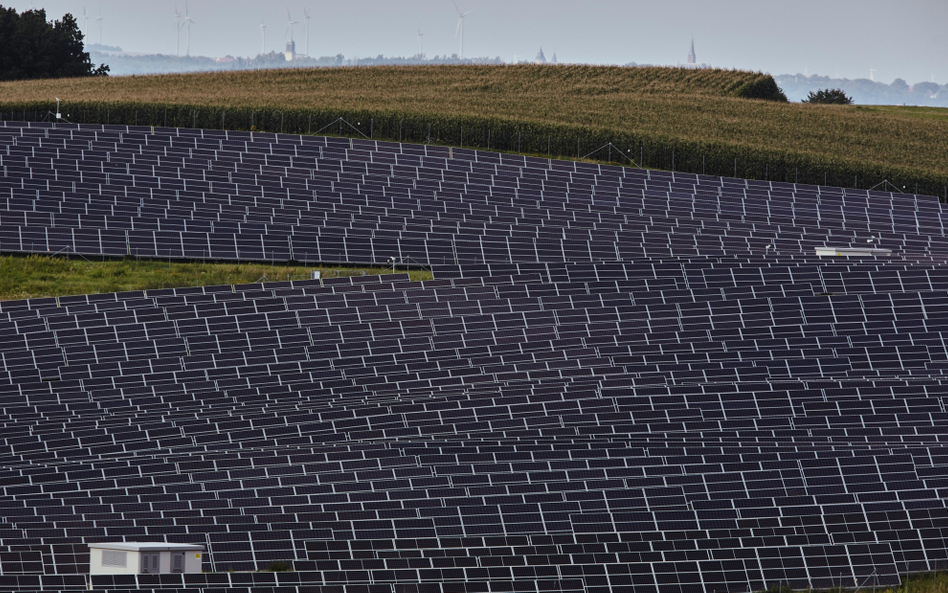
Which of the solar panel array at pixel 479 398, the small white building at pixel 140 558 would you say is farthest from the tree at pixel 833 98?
the small white building at pixel 140 558

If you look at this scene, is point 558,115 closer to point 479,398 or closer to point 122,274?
point 122,274

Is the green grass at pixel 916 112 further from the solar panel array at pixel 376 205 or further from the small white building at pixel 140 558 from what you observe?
the small white building at pixel 140 558

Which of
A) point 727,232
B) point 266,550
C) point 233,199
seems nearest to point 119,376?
point 266,550

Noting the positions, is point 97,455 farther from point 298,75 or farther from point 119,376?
point 298,75

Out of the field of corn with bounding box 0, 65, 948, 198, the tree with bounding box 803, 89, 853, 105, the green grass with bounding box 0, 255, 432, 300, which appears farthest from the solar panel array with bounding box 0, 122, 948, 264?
the tree with bounding box 803, 89, 853, 105

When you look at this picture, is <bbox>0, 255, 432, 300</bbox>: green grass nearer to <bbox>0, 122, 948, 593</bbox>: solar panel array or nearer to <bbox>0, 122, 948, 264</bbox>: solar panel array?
<bbox>0, 122, 948, 264</bbox>: solar panel array

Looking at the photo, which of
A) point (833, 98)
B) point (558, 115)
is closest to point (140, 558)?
point (558, 115)
